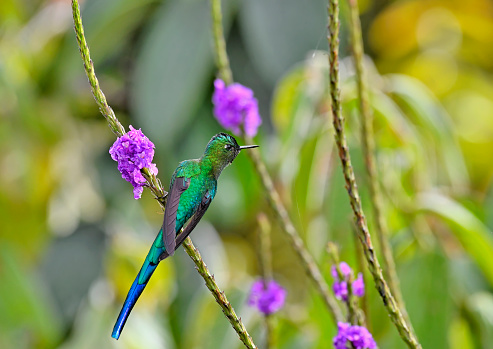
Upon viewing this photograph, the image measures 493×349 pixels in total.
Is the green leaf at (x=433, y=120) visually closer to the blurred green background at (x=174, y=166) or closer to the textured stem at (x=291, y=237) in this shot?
the blurred green background at (x=174, y=166)

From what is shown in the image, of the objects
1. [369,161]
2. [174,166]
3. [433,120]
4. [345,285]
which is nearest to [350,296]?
[345,285]

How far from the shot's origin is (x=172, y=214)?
25cm

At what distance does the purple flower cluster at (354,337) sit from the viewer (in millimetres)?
312

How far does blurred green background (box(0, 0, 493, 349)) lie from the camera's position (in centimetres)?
76

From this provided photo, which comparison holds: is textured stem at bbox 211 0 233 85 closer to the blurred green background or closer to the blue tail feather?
the blue tail feather

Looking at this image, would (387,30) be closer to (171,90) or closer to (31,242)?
(171,90)

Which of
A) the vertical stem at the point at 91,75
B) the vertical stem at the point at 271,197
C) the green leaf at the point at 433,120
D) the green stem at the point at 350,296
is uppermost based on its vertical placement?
the green leaf at the point at 433,120

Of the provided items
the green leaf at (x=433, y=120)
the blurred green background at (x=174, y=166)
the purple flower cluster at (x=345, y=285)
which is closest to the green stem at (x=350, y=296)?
the purple flower cluster at (x=345, y=285)

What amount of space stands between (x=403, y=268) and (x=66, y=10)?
101 centimetres

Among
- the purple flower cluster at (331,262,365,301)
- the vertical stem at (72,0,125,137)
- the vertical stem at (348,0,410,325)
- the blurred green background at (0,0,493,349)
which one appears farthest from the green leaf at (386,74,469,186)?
the vertical stem at (72,0,125,137)

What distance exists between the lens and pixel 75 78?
1.32 m

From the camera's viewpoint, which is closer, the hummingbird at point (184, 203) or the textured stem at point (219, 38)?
the hummingbird at point (184, 203)

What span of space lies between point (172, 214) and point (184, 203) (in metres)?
0.02

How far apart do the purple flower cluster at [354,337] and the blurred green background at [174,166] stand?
343 millimetres
